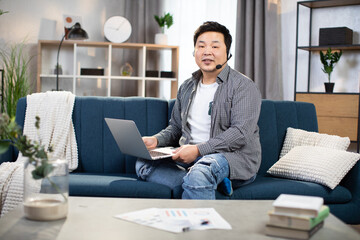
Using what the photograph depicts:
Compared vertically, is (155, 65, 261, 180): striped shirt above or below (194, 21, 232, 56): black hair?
below

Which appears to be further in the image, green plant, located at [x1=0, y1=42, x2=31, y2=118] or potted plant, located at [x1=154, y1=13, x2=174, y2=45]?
potted plant, located at [x1=154, y1=13, x2=174, y2=45]

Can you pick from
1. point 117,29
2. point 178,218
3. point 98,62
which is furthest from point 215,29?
point 98,62

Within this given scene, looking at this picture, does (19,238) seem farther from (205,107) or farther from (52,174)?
(205,107)

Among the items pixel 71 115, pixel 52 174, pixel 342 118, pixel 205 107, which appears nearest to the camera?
pixel 52 174

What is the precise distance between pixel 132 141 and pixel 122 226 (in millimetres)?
979

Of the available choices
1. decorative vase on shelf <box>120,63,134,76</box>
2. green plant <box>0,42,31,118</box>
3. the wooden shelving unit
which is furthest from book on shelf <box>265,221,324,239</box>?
decorative vase on shelf <box>120,63,134,76</box>

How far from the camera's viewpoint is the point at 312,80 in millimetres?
4383

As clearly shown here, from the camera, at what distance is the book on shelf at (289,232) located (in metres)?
1.27

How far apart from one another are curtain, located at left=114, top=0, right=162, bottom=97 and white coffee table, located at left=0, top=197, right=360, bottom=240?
152 inches

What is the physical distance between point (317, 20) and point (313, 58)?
34 centimetres

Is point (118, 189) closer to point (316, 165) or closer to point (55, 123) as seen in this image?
point (55, 123)

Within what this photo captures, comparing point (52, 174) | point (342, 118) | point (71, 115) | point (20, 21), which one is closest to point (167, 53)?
point (20, 21)

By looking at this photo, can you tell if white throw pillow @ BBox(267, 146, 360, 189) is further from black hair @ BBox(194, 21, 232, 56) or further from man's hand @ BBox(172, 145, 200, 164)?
black hair @ BBox(194, 21, 232, 56)

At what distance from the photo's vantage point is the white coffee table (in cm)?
128
